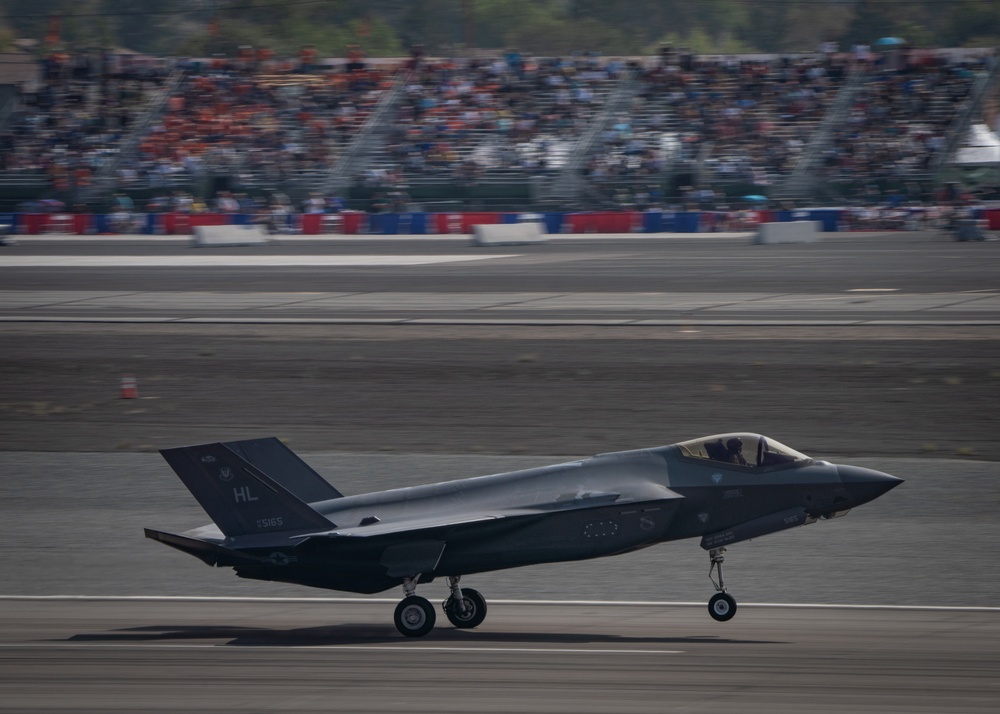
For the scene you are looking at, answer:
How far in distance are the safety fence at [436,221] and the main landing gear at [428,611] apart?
46.7 meters

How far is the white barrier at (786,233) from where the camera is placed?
49.1 m

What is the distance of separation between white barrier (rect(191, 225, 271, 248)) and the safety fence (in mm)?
5183

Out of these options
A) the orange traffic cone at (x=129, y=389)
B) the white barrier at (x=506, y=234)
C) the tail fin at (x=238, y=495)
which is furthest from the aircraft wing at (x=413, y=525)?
the white barrier at (x=506, y=234)

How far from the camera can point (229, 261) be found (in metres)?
47.4

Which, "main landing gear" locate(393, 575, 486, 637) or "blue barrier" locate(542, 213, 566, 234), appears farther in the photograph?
"blue barrier" locate(542, 213, 566, 234)

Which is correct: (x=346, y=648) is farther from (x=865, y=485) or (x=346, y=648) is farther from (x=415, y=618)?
(x=865, y=485)

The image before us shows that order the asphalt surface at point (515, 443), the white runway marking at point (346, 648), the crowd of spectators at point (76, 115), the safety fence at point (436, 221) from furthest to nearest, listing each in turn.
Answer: the crowd of spectators at point (76, 115) < the safety fence at point (436, 221) < the white runway marking at point (346, 648) < the asphalt surface at point (515, 443)

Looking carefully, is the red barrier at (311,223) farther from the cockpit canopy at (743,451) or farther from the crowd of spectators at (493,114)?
the cockpit canopy at (743,451)

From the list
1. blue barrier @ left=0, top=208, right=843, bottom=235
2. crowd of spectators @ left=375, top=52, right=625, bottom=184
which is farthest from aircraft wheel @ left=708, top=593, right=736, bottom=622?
crowd of spectators @ left=375, top=52, right=625, bottom=184

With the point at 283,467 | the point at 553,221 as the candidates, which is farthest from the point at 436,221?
the point at 283,467

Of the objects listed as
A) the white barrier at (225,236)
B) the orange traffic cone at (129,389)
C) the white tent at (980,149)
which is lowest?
the white barrier at (225,236)

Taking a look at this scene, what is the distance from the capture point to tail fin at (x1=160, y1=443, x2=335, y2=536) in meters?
9.91

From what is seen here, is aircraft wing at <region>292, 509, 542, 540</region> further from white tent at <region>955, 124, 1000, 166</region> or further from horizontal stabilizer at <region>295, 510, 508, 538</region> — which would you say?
white tent at <region>955, 124, 1000, 166</region>

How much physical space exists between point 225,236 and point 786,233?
76.8 feet
